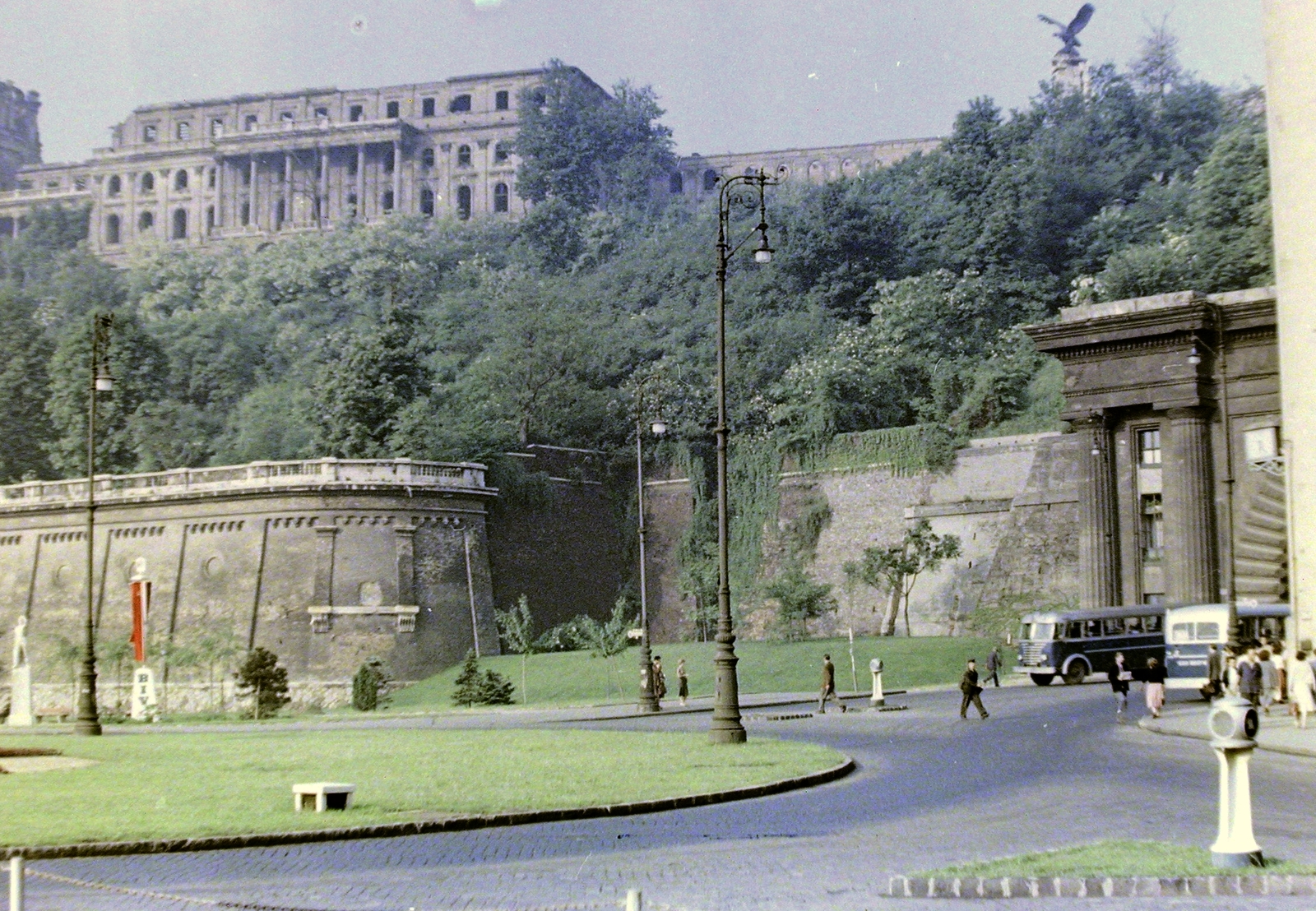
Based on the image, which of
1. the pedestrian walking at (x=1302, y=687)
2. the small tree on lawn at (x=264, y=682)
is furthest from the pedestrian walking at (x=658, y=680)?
the pedestrian walking at (x=1302, y=687)

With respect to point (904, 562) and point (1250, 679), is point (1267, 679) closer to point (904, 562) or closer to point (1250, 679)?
point (1250, 679)

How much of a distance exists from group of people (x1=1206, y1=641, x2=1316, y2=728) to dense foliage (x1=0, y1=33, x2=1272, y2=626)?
24740mm

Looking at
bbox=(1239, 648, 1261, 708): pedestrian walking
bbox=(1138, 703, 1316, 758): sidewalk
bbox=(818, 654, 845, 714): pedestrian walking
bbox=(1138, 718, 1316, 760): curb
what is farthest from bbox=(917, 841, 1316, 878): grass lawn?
bbox=(818, 654, 845, 714): pedestrian walking

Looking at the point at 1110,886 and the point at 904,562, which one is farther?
the point at 904,562

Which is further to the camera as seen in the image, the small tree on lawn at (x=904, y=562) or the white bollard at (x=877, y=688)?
the small tree on lawn at (x=904, y=562)

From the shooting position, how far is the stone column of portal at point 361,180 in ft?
365

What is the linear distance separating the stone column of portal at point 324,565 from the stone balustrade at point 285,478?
5.72ft

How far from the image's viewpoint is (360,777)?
62.2ft

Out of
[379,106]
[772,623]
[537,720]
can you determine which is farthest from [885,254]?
[379,106]

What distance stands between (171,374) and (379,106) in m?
42.5

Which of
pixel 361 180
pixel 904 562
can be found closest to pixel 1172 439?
pixel 904 562

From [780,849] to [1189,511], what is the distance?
3271cm

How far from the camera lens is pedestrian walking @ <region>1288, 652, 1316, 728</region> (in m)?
22.9

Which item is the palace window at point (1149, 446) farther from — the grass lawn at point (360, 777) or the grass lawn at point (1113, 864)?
the grass lawn at point (1113, 864)
